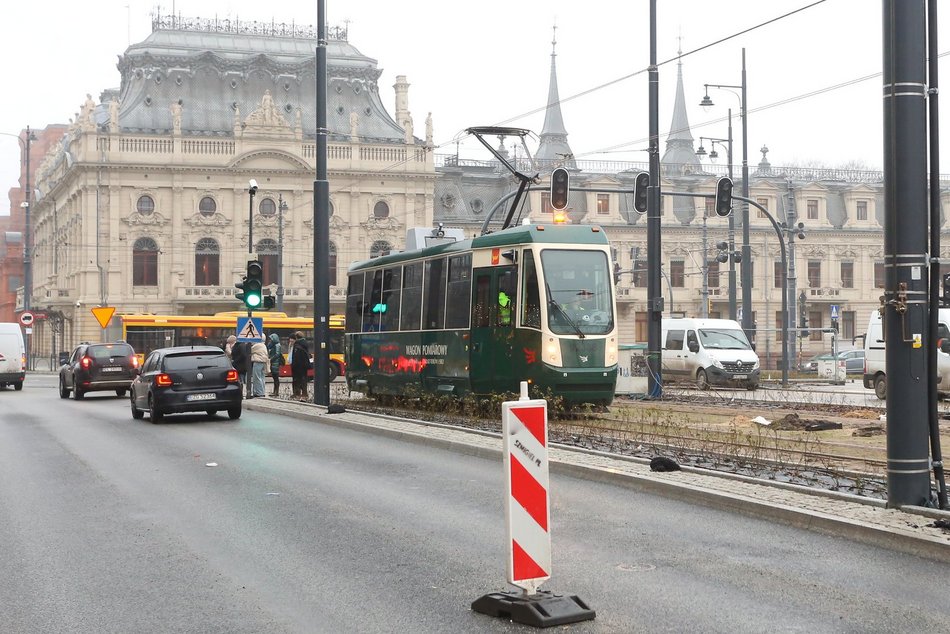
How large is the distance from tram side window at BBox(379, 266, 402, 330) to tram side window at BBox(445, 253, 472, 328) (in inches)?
113

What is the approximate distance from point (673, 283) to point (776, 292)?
751 centimetres

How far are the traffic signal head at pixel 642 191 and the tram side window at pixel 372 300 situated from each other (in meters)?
6.94

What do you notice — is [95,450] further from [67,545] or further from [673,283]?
[673,283]

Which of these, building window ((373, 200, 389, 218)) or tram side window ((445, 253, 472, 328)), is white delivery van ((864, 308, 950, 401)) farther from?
building window ((373, 200, 389, 218))

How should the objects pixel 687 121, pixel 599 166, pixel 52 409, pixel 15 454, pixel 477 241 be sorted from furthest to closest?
pixel 687 121
pixel 599 166
pixel 52 409
pixel 477 241
pixel 15 454

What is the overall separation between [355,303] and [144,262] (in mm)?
54332

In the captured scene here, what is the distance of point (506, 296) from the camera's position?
21.7 m

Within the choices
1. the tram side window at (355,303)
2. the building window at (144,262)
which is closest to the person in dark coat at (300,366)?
the tram side window at (355,303)

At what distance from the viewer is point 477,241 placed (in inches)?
894

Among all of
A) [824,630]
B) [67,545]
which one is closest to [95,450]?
[67,545]

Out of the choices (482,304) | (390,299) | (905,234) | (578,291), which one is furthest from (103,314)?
(905,234)

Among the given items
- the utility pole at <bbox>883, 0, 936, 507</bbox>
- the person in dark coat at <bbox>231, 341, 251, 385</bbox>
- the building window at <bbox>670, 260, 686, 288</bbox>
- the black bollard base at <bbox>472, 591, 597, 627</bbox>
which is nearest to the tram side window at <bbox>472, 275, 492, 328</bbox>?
the person in dark coat at <bbox>231, 341, 251, 385</bbox>

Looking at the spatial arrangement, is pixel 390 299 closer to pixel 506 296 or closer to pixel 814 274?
pixel 506 296

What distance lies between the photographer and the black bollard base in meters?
6.64
